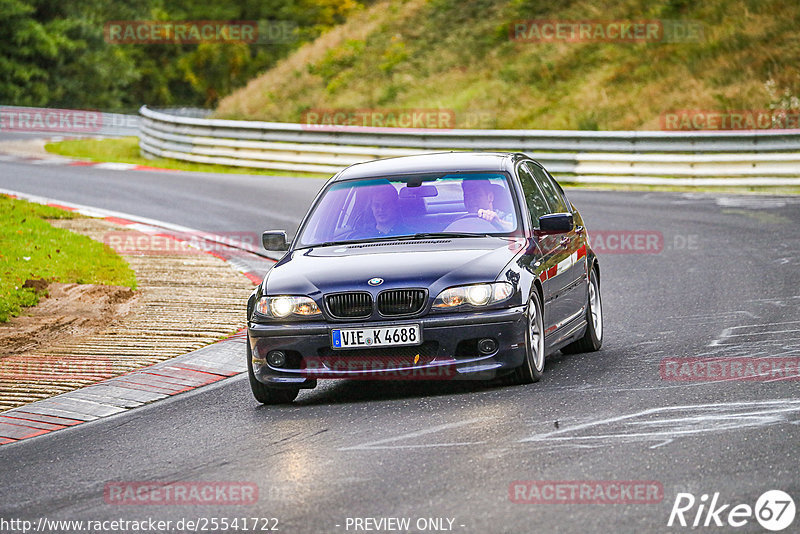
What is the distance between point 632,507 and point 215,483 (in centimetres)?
210

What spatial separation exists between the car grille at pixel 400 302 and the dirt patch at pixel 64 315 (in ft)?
13.3

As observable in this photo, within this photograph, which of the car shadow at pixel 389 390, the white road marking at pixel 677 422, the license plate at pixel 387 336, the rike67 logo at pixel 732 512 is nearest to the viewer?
the rike67 logo at pixel 732 512

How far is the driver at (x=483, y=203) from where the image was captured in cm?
928

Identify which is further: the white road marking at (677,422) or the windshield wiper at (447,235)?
the windshield wiper at (447,235)

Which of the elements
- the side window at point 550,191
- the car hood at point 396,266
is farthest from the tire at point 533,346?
the side window at point 550,191

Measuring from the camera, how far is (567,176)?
2452 centimetres

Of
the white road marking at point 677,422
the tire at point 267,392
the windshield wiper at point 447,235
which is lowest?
the tire at point 267,392

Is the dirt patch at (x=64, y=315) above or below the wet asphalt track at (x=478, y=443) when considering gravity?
below

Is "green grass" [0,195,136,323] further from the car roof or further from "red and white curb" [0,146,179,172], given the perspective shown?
"red and white curb" [0,146,179,172]

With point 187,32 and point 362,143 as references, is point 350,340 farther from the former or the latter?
point 187,32

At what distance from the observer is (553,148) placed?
973 inches

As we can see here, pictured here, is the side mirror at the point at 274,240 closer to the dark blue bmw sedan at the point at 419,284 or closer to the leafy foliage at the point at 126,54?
the dark blue bmw sedan at the point at 419,284

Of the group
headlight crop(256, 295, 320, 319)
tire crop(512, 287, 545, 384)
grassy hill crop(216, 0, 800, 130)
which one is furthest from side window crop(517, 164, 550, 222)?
grassy hill crop(216, 0, 800, 130)

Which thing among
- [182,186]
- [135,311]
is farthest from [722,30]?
[135,311]
